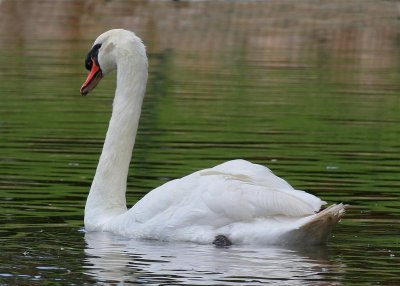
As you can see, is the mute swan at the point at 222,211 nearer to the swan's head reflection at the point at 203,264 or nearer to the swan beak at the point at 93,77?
the swan's head reflection at the point at 203,264

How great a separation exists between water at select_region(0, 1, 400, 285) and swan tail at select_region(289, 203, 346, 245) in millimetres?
124

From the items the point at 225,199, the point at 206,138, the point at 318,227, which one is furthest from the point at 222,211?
the point at 206,138

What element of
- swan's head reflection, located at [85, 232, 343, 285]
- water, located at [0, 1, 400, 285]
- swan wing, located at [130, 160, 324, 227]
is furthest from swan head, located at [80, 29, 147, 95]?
swan's head reflection, located at [85, 232, 343, 285]

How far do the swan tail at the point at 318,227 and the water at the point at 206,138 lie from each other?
4.9 inches

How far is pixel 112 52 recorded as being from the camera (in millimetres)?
12109

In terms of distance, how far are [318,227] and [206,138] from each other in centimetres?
747

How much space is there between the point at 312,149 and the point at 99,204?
5.52 meters

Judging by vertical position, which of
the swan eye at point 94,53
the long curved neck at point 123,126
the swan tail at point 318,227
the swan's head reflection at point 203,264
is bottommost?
the swan's head reflection at point 203,264

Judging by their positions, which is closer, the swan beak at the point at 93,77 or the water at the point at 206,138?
the water at the point at 206,138

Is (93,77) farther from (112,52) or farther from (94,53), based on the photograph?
(112,52)

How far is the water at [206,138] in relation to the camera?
9.78 meters

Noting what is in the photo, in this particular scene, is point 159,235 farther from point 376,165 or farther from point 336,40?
point 336,40

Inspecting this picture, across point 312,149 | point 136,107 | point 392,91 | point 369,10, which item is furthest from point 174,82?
point 369,10

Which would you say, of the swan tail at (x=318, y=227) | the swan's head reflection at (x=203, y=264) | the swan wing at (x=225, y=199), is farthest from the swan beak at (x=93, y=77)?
the swan tail at (x=318, y=227)
